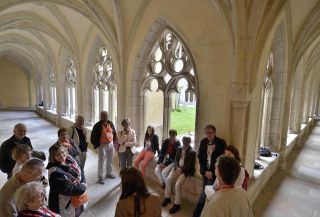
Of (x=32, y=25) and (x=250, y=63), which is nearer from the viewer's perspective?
(x=250, y=63)

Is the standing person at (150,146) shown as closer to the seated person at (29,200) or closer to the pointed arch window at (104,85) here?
the pointed arch window at (104,85)

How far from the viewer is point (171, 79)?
13.8 feet

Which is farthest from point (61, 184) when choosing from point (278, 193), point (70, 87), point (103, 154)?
point (70, 87)

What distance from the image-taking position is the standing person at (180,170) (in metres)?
3.33

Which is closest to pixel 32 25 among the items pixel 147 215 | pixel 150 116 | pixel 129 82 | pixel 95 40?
pixel 95 40

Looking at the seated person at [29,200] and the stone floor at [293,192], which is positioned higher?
the seated person at [29,200]

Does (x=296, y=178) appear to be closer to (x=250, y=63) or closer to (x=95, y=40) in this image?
(x=250, y=63)

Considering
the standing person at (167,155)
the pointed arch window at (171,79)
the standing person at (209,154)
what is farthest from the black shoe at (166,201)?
the pointed arch window at (171,79)

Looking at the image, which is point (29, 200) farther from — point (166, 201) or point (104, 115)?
point (104, 115)

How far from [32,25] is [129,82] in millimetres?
4764

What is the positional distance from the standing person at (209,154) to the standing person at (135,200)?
5.40 feet

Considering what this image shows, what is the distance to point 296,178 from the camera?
4793 mm

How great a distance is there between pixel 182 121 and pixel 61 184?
323cm

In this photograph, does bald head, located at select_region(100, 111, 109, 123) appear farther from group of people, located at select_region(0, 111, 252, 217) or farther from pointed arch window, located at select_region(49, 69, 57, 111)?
pointed arch window, located at select_region(49, 69, 57, 111)
